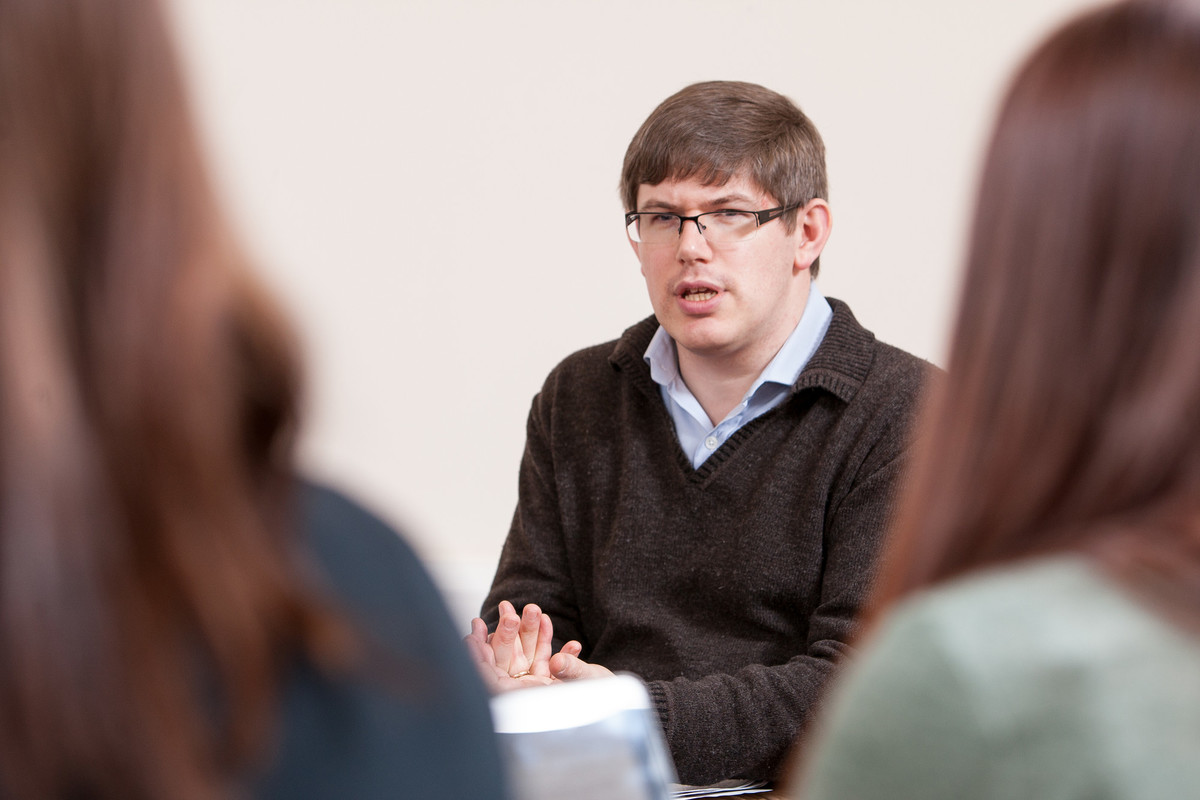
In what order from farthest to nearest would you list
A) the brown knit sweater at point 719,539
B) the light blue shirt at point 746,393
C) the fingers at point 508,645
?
the light blue shirt at point 746,393 → the fingers at point 508,645 → the brown knit sweater at point 719,539

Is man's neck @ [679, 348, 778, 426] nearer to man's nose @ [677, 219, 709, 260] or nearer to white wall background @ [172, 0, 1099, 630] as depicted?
man's nose @ [677, 219, 709, 260]

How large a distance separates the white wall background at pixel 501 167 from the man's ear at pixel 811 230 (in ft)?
4.12

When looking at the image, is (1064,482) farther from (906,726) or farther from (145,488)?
(145,488)

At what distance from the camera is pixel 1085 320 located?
2.28 feet

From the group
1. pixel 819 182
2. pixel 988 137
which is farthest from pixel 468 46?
pixel 988 137

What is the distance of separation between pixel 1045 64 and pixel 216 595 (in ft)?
1.87

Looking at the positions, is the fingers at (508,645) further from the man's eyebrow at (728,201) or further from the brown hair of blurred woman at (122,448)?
the brown hair of blurred woman at (122,448)

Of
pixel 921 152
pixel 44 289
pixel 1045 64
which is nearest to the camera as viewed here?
pixel 44 289

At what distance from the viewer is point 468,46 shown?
10.9 feet

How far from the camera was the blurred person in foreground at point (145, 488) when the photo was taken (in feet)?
1.63

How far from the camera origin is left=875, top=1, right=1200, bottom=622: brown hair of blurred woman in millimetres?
659

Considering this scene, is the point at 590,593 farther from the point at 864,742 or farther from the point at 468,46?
the point at 468,46

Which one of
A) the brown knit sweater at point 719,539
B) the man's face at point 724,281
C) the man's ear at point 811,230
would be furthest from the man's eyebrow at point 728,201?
the brown knit sweater at point 719,539

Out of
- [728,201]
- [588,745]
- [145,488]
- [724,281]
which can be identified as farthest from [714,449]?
[145,488]
